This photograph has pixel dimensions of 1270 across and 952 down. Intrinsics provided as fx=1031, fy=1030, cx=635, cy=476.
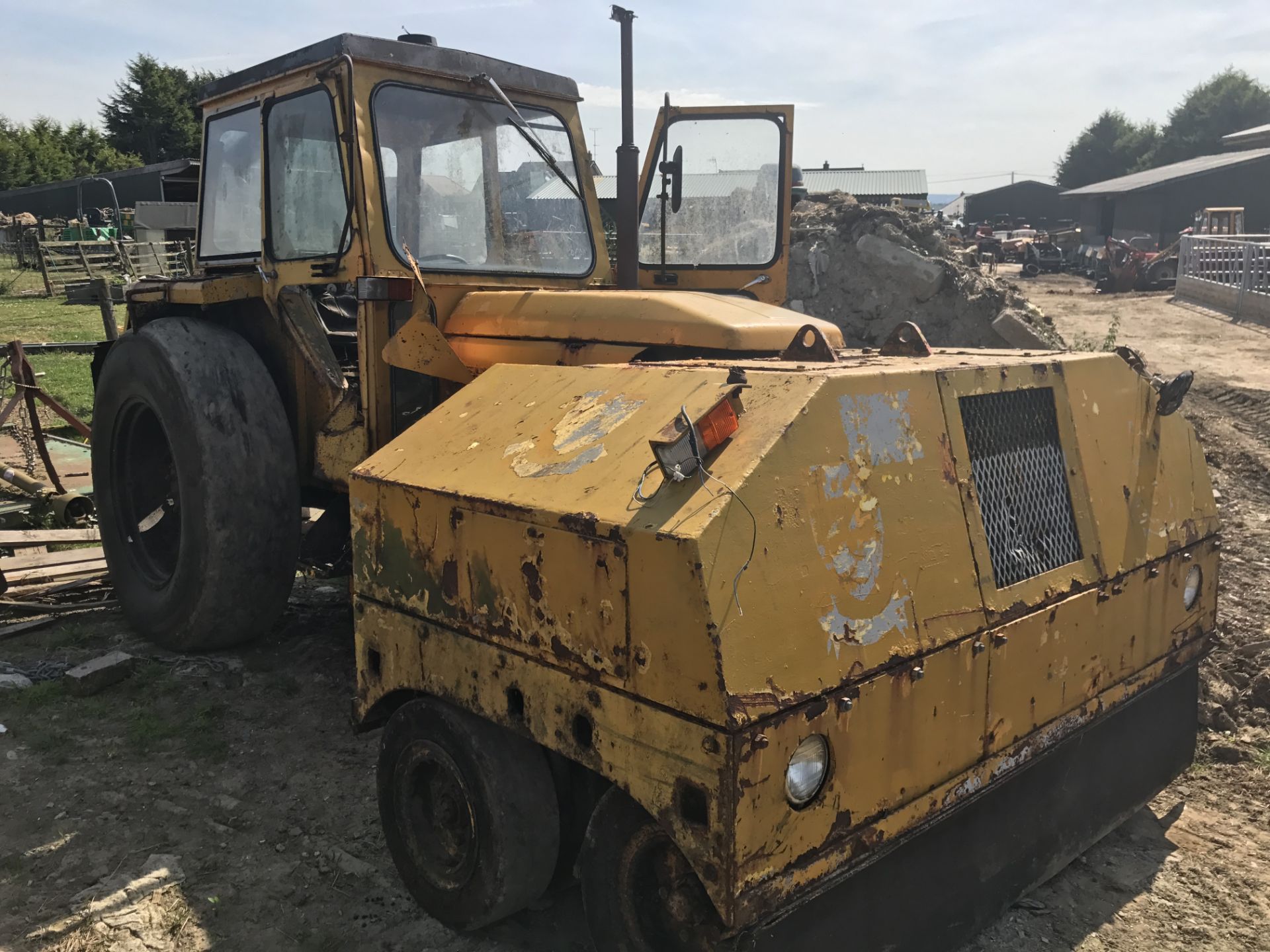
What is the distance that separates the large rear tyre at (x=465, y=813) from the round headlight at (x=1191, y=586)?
6.50 ft

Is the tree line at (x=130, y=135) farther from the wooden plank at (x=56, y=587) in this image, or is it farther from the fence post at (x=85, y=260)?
the wooden plank at (x=56, y=587)

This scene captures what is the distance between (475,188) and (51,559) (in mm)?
3413

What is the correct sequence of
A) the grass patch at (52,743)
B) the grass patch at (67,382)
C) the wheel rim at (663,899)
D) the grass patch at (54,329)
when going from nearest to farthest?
1. the wheel rim at (663,899)
2. the grass patch at (52,743)
3. the grass patch at (67,382)
4. the grass patch at (54,329)

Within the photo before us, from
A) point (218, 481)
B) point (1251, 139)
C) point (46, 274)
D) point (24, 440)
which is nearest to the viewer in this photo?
point (218, 481)

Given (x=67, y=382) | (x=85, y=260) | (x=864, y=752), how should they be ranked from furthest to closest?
1. (x=85, y=260)
2. (x=67, y=382)
3. (x=864, y=752)

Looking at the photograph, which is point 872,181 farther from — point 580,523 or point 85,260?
point 580,523

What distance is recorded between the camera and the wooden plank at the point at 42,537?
5.82 meters

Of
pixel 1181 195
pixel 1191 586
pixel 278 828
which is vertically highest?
pixel 1181 195

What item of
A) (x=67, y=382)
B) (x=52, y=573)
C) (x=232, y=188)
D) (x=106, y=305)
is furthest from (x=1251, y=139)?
(x=52, y=573)

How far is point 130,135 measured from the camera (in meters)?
48.1

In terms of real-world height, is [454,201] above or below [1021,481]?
above

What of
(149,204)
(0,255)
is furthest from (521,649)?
(0,255)

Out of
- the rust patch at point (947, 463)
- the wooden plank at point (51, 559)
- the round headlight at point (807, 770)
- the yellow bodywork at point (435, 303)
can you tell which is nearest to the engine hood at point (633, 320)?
the yellow bodywork at point (435, 303)

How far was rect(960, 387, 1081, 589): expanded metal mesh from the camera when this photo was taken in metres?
2.53
